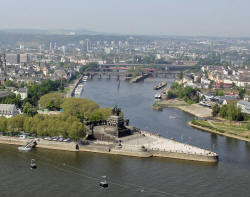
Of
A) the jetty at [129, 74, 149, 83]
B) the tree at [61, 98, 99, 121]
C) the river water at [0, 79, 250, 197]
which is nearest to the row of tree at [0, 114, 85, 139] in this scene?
the river water at [0, 79, 250, 197]

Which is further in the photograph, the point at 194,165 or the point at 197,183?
the point at 194,165

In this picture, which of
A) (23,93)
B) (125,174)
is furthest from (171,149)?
(23,93)

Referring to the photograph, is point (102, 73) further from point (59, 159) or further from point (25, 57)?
point (59, 159)

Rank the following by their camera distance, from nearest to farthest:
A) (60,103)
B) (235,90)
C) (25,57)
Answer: (60,103) → (235,90) → (25,57)

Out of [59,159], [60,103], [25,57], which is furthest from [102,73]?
[59,159]

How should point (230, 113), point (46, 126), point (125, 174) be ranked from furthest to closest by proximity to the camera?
1. point (230, 113)
2. point (46, 126)
3. point (125, 174)

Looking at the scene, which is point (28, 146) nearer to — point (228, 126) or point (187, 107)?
point (228, 126)

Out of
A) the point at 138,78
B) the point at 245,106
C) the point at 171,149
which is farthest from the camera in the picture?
the point at 138,78
